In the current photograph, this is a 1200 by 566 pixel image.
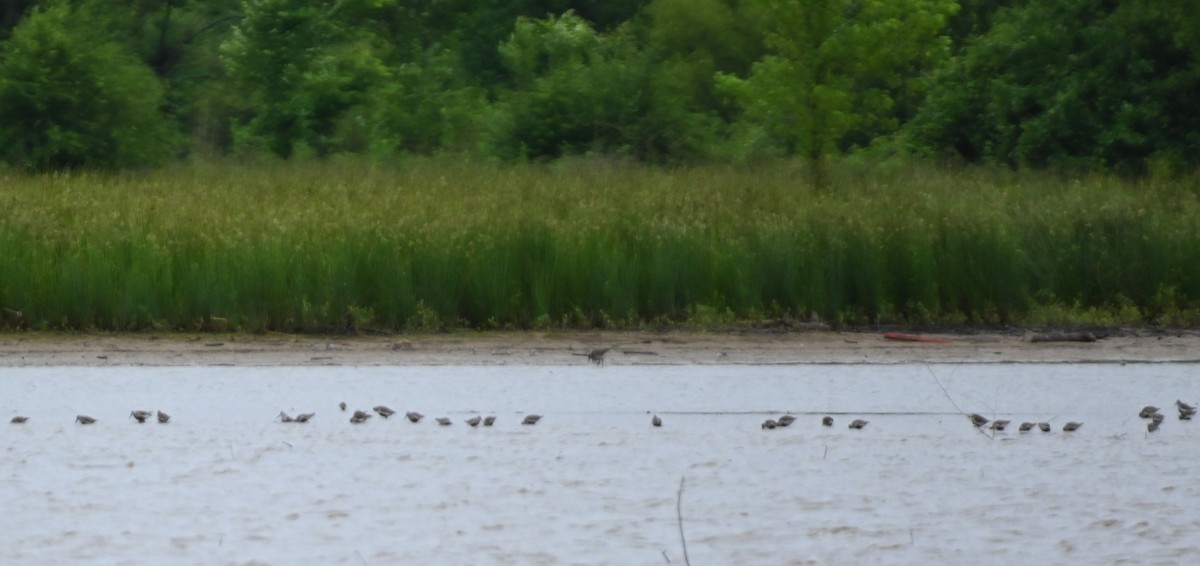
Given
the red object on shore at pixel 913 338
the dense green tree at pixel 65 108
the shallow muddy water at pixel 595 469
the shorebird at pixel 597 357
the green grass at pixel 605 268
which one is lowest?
the shallow muddy water at pixel 595 469

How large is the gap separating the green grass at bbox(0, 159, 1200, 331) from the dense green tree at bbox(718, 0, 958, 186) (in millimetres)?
6924

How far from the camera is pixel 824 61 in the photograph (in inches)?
793

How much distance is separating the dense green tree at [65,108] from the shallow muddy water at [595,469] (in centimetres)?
1365

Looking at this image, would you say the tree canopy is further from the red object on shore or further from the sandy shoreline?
the sandy shoreline

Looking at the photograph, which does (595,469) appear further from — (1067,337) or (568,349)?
(1067,337)

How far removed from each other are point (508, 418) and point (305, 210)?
6566 millimetres

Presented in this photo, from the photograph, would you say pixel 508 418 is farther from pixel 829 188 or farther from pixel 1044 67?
pixel 1044 67

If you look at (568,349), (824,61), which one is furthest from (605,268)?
(824,61)

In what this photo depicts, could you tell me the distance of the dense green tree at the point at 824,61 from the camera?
1994 cm

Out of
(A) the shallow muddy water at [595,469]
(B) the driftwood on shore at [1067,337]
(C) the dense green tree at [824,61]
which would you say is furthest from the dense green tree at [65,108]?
(B) the driftwood on shore at [1067,337]

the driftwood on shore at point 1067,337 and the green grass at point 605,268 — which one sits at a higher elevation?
the green grass at point 605,268

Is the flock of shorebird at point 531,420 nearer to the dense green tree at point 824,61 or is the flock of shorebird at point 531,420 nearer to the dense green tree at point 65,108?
the dense green tree at point 824,61

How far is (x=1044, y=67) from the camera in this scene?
25.6 m

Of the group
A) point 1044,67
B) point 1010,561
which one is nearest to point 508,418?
point 1010,561
